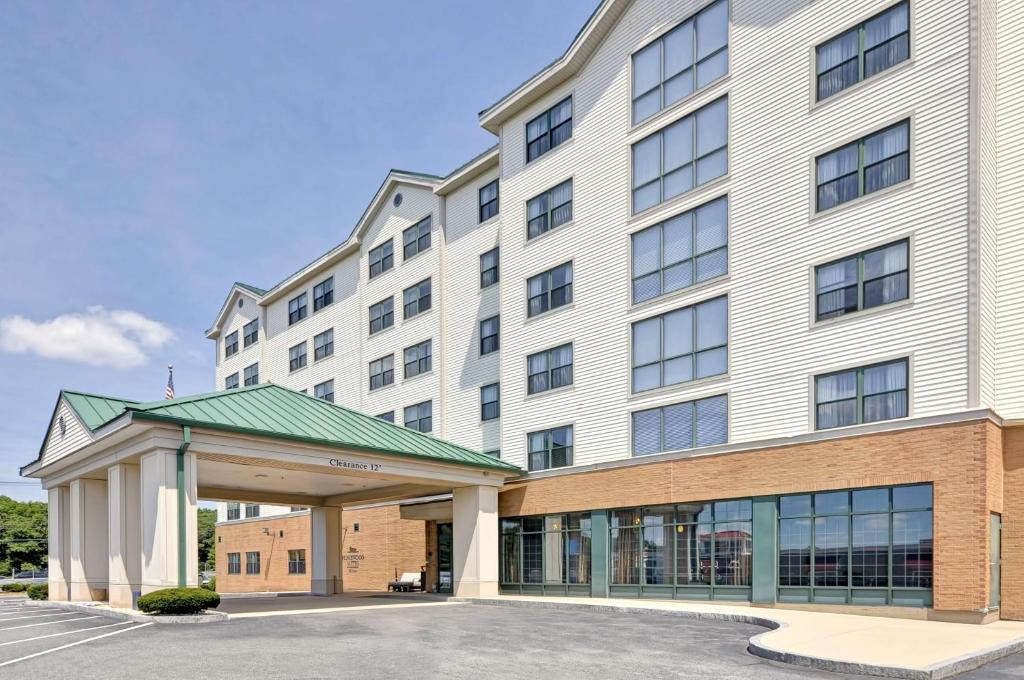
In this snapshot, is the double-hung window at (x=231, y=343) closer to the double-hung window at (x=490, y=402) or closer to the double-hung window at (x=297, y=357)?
the double-hung window at (x=297, y=357)

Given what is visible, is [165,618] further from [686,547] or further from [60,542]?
[686,547]

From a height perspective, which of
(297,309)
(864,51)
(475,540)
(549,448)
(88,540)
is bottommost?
(475,540)

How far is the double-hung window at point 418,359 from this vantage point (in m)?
39.6

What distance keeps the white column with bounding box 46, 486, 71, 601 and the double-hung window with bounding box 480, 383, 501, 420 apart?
16.1m

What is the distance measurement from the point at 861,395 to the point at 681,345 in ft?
20.9

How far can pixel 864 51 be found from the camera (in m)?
23.3

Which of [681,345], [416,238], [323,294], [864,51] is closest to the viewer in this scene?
[864,51]

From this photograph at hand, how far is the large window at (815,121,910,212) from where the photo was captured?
22219 millimetres

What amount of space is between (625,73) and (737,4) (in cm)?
477

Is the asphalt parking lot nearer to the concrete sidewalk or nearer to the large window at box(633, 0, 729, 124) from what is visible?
the concrete sidewalk

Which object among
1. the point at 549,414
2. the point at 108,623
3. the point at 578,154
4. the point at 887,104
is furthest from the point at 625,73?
the point at 108,623

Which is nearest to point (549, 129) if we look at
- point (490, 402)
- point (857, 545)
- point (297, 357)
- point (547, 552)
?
point (490, 402)

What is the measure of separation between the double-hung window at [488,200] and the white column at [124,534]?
17.9m

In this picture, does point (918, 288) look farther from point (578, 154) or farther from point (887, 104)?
point (578, 154)
